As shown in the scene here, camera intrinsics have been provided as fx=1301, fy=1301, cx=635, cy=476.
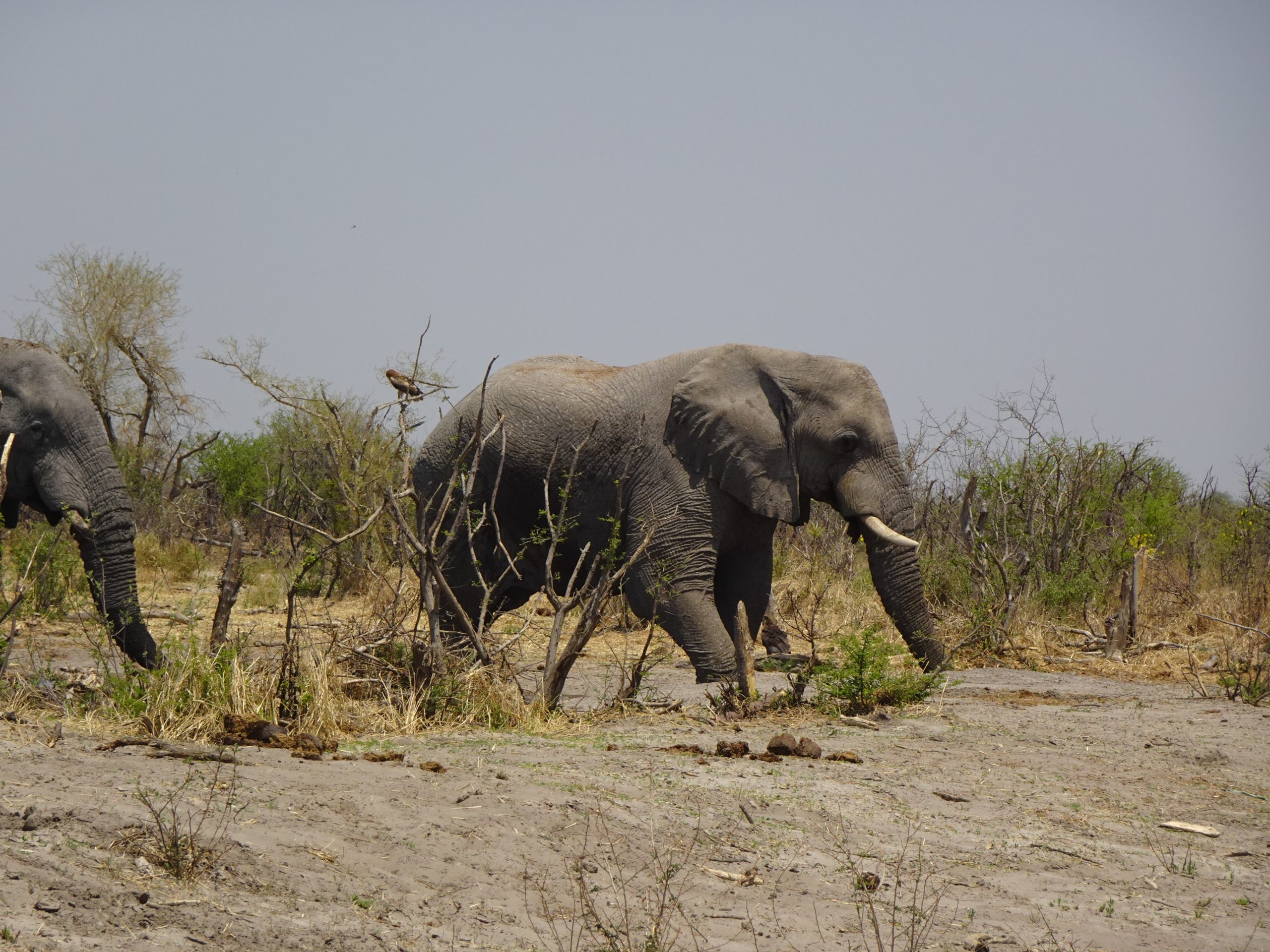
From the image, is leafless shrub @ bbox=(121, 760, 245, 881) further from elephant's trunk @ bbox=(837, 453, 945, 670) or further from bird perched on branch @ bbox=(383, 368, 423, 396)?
elephant's trunk @ bbox=(837, 453, 945, 670)

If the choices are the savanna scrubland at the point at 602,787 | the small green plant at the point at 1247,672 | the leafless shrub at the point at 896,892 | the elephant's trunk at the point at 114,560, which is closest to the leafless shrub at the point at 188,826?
the savanna scrubland at the point at 602,787

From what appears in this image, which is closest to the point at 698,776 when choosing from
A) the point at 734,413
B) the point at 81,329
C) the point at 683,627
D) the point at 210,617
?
the point at 683,627

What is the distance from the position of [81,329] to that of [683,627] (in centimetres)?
2064

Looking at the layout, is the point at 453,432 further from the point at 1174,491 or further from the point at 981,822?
the point at 1174,491

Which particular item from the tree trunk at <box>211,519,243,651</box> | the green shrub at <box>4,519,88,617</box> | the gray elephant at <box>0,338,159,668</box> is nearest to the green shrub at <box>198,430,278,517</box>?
the green shrub at <box>4,519,88,617</box>

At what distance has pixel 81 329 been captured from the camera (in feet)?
84.0

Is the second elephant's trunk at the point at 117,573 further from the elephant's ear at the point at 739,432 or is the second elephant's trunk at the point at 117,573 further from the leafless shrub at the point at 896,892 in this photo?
the leafless shrub at the point at 896,892

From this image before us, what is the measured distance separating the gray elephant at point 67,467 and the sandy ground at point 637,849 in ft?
8.62

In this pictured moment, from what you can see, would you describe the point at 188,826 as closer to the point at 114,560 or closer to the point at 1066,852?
the point at 1066,852

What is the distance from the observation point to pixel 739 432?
29.6ft

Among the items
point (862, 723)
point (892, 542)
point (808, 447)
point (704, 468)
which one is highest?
point (808, 447)

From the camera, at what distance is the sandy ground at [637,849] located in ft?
13.2

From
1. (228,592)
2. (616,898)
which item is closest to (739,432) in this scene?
(228,592)

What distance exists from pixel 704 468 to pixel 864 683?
6.74ft
